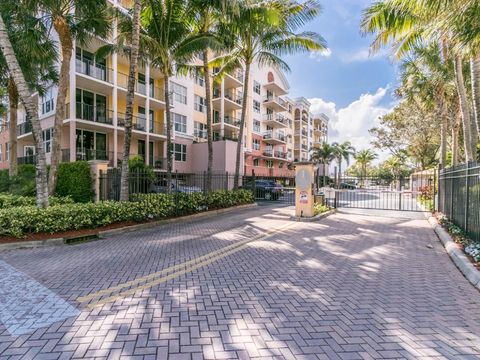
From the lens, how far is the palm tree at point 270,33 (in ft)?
44.7

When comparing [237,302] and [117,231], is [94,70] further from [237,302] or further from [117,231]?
[237,302]

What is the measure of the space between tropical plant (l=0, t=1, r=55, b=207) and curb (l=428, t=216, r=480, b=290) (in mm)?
10746

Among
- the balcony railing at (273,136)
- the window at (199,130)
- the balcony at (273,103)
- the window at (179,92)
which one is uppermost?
the balcony at (273,103)

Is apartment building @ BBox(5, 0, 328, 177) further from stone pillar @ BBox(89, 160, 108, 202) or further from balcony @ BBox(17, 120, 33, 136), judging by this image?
stone pillar @ BBox(89, 160, 108, 202)

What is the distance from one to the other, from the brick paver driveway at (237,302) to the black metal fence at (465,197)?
1.01 metres

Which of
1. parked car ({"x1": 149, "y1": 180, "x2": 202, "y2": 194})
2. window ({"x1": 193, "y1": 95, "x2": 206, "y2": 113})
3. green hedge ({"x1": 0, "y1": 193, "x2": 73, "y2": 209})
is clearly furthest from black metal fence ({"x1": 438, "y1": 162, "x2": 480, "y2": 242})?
window ({"x1": 193, "y1": 95, "x2": 206, "y2": 113})

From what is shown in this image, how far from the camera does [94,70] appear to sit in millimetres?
19656

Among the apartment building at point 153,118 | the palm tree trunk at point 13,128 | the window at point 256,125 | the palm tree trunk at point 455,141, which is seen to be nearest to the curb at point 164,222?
the apartment building at point 153,118

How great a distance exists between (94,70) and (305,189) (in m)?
17.3

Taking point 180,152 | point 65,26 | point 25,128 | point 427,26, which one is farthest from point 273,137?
point 427,26

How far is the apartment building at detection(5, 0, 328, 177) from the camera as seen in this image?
19453 millimetres

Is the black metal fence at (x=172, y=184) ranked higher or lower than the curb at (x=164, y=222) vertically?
higher

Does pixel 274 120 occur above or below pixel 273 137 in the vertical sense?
above

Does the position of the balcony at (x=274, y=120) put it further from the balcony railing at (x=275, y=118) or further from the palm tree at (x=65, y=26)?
the palm tree at (x=65, y=26)
